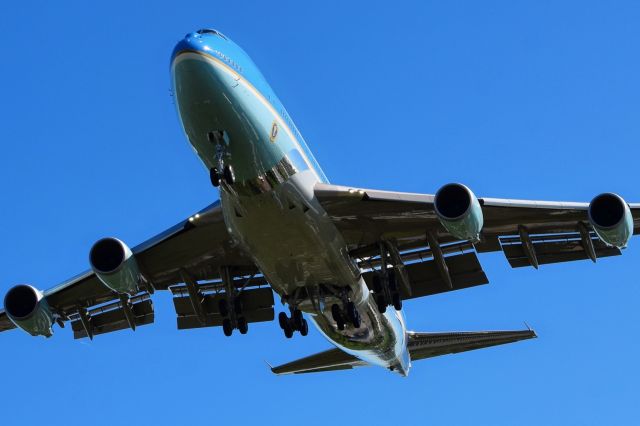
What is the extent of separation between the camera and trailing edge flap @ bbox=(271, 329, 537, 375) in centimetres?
3141

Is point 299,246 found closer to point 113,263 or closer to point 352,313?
point 352,313

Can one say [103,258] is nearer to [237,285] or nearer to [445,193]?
[237,285]

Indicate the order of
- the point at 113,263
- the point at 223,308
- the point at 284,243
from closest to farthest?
the point at 284,243
the point at 113,263
the point at 223,308

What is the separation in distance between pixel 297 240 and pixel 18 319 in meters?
7.72

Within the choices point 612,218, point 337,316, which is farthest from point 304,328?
point 612,218

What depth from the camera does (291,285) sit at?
2416 cm

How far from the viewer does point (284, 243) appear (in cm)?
2220

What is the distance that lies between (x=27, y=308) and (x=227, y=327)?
4.79 metres

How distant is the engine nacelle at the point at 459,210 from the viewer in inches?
851

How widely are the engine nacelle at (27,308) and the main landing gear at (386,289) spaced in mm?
7963

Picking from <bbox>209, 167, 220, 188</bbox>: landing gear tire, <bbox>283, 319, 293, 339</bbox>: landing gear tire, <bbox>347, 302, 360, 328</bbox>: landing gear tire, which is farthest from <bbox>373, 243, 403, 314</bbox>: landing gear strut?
<bbox>209, 167, 220, 188</bbox>: landing gear tire

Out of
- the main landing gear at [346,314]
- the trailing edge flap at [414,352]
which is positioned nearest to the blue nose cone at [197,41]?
the main landing gear at [346,314]

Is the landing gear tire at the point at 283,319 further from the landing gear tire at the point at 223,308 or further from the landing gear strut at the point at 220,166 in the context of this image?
the landing gear strut at the point at 220,166

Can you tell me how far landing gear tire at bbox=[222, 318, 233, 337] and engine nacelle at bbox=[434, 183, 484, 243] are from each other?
6826 millimetres
